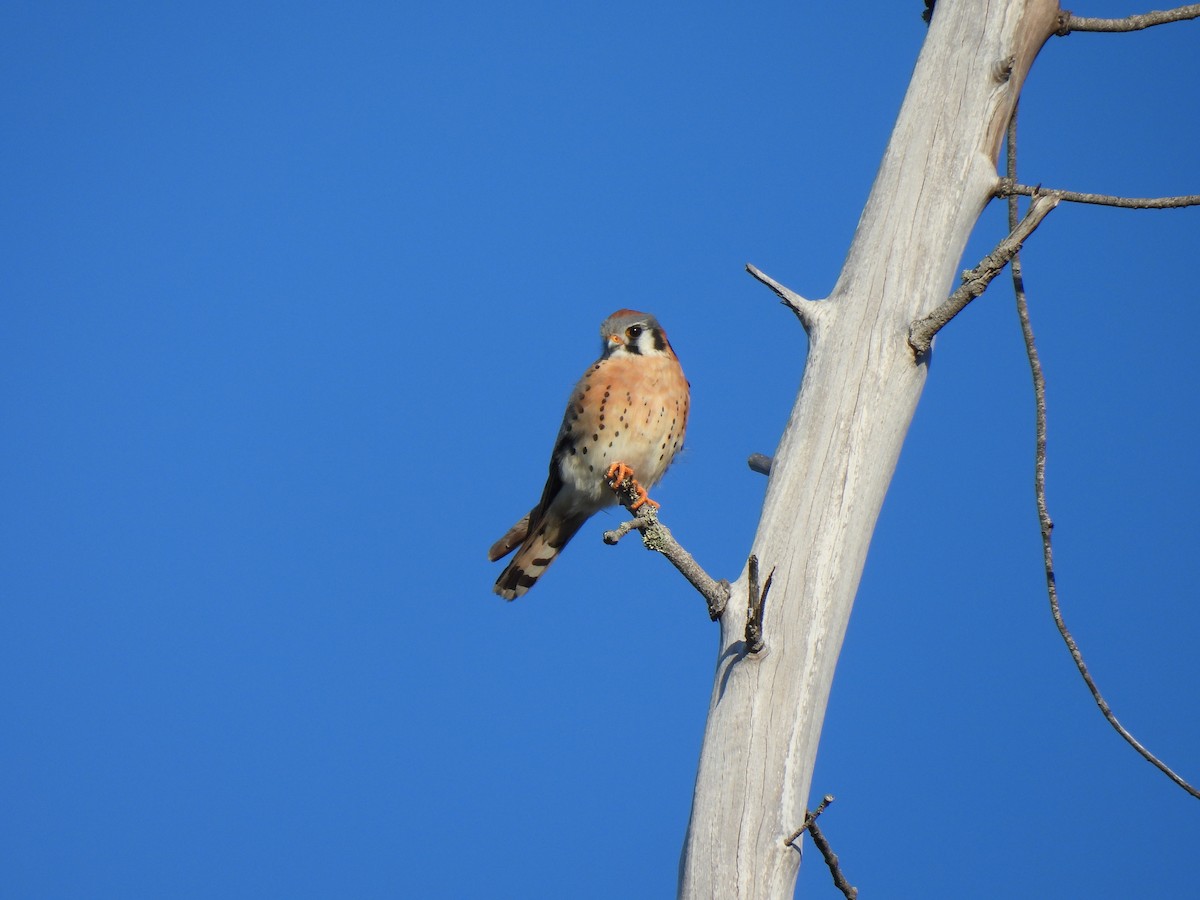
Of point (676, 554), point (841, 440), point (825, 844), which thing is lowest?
point (825, 844)

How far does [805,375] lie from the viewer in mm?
2275

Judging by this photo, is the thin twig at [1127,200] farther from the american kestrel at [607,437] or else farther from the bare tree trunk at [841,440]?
the american kestrel at [607,437]

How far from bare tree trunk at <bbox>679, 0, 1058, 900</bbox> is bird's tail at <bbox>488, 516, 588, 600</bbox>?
2061 millimetres

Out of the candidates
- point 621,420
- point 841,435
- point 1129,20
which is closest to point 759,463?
point 841,435

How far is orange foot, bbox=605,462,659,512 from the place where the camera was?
3564 mm

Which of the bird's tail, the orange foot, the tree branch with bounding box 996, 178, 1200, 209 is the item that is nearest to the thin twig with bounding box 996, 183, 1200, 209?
the tree branch with bounding box 996, 178, 1200, 209

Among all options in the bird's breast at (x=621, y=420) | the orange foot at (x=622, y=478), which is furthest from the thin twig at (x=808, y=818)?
the bird's breast at (x=621, y=420)

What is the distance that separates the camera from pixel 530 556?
4.21 m

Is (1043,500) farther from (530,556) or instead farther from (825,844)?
(530,556)

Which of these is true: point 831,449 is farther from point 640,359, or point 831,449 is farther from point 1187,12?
point 640,359

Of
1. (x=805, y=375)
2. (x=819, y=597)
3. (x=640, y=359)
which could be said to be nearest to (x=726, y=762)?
(x=819, y=597)

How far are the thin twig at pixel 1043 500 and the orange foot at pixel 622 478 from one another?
4.51 ft

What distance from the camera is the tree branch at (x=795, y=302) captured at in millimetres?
2291

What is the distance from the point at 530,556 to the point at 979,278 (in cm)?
240
